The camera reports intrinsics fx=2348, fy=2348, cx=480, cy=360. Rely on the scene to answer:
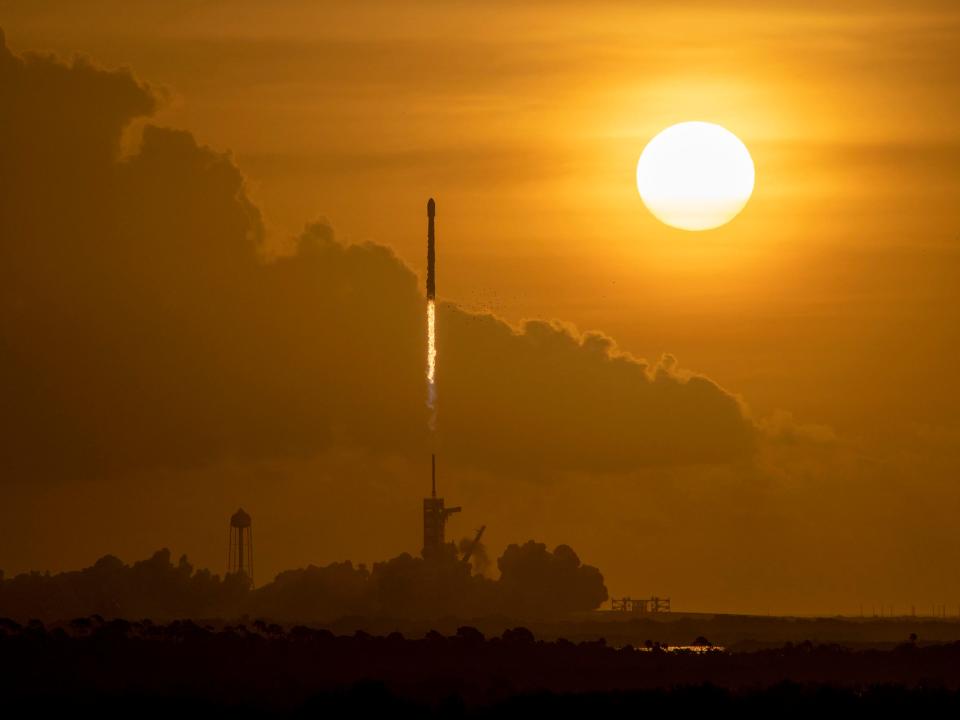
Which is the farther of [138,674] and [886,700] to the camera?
[138,674]

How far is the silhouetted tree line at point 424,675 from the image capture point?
368 feet

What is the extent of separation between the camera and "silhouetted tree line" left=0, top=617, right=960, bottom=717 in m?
112

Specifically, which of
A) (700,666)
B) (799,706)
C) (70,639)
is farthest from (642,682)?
(70,639)

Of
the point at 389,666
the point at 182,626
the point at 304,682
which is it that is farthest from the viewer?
the point at 182,626

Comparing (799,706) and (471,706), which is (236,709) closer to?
(471,706)

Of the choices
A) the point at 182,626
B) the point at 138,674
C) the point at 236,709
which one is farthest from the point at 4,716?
the point at 182,626

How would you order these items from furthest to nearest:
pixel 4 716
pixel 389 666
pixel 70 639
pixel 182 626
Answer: pixel 182 626 < pixel 70 639 < pixel 389 666 < pixel 4 716

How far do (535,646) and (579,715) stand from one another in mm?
41994

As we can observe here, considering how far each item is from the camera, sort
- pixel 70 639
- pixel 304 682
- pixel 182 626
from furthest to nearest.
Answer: pixel 182 626 < pixel 70 639 < pixel 304 682

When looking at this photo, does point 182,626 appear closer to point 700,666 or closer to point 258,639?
point 258,639

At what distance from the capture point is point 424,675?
129 meters

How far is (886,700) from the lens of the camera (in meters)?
112

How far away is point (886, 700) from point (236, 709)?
3092 centimetres

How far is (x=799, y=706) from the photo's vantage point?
110m
